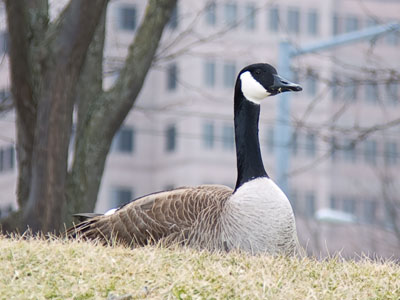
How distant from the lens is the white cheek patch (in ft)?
29.5

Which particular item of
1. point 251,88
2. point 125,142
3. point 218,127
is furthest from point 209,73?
point 251,88

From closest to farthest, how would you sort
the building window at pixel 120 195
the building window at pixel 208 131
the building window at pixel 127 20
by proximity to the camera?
the building window at pixel 208 131 < the building window at pixel 127 20 < the building window at pixel 120 195

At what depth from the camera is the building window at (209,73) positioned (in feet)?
199

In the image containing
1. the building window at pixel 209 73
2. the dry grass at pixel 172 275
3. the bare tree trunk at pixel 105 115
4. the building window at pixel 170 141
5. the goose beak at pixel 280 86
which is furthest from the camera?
the building window at pixel 209 73

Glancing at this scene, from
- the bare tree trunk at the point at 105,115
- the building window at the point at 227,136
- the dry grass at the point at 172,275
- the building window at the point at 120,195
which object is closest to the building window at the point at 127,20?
the building window at the point at 227,136

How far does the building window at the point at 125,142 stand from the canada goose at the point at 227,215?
52888 mm

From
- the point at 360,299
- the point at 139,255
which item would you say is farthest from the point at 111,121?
the point at 360,299

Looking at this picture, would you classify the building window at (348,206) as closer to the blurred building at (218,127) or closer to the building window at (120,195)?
the blurred building at (218,127)

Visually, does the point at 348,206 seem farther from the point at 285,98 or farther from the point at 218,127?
the point at 285,98

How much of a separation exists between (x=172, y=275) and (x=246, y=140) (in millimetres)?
2869

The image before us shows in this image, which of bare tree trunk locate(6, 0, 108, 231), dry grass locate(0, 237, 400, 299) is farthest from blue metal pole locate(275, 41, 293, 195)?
dry grass locate(0, 237, 400, 299)

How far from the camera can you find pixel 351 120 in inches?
2392

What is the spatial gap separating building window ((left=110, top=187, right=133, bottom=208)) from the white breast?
52403 millimetres

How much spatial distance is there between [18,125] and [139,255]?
2753mm
